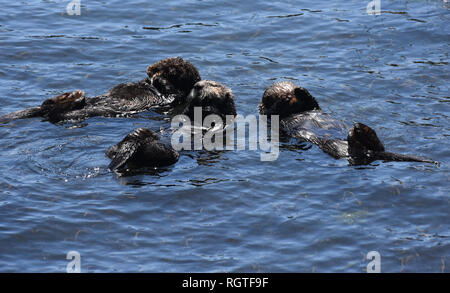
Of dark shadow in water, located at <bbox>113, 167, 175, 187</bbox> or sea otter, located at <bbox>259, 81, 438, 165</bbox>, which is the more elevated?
sea otter, located at <bbox>259, 81, 438, 165</bbox>

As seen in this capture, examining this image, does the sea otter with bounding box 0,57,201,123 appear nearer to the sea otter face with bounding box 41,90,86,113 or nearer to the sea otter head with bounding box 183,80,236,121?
the sea otter face with bounding box 41,90,86,113

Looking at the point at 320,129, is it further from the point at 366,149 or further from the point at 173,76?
the point at 173,76

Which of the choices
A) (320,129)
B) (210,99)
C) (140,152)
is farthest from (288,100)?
(140,152)

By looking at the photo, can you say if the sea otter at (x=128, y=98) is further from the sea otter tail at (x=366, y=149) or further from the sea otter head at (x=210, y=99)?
the sea otter tail at (x=366, y=149)

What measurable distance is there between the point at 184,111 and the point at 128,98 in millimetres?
722

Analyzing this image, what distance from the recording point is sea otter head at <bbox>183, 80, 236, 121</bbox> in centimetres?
762

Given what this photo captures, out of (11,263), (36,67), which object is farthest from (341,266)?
(36,67)

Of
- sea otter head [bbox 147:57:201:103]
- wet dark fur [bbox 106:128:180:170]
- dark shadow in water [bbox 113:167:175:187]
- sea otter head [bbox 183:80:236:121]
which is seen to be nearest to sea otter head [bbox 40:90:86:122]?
sea otter head [bbox 147:57:201:103]

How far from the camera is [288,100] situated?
786 centimetres

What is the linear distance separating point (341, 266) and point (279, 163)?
1.90 m

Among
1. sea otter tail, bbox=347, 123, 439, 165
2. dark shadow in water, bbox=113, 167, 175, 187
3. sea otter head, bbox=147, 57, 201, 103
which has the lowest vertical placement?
dark shadow in water, bbox=113, 167, 175, 187

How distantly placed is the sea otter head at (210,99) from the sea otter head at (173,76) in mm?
706

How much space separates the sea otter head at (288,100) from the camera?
7.80m
